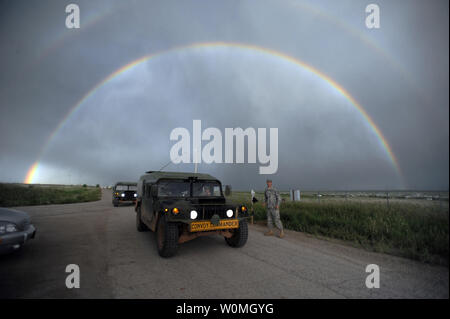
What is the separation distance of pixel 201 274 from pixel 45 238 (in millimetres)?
5261

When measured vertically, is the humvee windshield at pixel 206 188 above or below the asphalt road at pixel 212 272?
above

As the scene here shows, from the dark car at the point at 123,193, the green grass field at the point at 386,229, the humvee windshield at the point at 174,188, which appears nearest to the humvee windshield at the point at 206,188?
the humvee windshield at the point at 174,188

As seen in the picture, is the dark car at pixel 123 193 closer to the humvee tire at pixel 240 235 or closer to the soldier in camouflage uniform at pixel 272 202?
the soldier in camouflage uniform at pixel 272 202

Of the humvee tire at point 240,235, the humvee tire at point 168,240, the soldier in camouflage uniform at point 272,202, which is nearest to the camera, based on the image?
the humvee tire at point 168,240

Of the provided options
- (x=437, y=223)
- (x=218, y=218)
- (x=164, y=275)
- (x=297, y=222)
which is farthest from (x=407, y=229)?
(x=164, y=275)

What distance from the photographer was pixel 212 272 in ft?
11.7

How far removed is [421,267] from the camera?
381 cm

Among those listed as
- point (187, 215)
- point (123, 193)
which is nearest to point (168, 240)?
point (187, 215)

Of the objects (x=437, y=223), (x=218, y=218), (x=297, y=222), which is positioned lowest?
(x=297, y=222)

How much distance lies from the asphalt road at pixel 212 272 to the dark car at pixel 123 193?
10.9 meters

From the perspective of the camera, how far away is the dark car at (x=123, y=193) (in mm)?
15938

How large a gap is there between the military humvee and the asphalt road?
0.40m

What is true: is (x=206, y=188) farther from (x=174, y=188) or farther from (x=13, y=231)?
(x=13, y=231)
